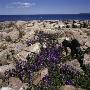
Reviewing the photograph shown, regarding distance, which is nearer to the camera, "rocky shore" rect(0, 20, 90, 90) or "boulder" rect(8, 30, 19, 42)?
"rocky shore" rect(0, 20, 90, 90)

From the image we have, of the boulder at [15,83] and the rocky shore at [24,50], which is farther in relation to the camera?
the rocky shore at [24,50]

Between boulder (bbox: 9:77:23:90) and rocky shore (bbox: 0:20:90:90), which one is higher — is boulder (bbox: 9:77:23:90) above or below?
below

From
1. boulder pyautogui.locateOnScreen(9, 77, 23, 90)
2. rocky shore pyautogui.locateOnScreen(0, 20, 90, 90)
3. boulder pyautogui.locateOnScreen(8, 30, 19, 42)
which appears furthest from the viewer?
boulder pyautogui.locateOnScreen(8, 30, 19, 42)

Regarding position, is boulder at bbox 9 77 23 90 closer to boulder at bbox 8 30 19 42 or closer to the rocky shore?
the rocky shore

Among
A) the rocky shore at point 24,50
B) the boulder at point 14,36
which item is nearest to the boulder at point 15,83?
the rocky shore at point 24,50

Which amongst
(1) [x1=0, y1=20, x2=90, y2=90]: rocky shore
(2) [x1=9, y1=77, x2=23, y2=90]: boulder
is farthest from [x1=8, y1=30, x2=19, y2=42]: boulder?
(2) [x1=9, y1=77, x2=23, y2=90]: boulder

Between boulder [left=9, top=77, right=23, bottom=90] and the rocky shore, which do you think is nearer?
boulder [left=9, top=77, right=23, bottom=90]

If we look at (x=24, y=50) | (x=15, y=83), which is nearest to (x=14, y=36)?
(x=24, y=50)

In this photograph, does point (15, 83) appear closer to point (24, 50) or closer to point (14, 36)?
point (24, 50)

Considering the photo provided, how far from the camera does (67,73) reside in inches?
623

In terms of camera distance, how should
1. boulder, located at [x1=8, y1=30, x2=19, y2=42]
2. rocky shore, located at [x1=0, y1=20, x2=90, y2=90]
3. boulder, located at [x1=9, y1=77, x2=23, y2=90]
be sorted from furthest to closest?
boulder, located at [x1=8, y1=30, x2=19, y2=42] < rocky shore, located at [x1=0, y1=20, x2=90, y2=90] < boulder, located at [x1=9, y1=77, x2=23, y2=90]

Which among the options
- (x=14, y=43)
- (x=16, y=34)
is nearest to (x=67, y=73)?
(x=14, y=43)

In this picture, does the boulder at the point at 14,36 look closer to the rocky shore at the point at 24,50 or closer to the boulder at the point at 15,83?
the rocky shore at the point at 24,50

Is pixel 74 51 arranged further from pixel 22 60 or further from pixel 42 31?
pixel 42 31
